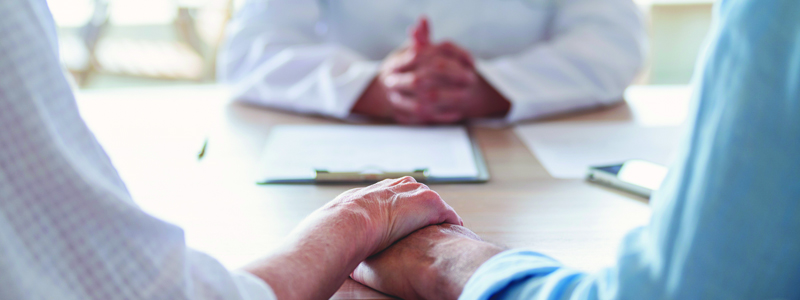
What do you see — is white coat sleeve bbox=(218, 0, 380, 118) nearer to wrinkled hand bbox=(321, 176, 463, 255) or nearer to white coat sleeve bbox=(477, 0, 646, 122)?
white coat sleeve bbox=(477, 0, 646, 122)

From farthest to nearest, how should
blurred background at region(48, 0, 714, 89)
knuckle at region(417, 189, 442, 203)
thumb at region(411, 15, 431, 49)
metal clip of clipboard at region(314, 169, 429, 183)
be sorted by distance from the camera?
blurred background at region(48, 0, 714, 89) → thumb at region(411, 15, 431, 49) → metal clip of clipboard at region(314, 169, 429, 183) → knuckle at region(417, 189, 442, 203)

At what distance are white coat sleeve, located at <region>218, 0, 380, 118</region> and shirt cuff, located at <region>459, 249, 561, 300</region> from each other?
0.58 metres

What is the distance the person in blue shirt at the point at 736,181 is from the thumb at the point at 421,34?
0.63 meters

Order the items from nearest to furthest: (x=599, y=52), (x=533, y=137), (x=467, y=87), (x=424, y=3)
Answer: (x=533, y=137) → (x=467, y=87) → (x=599, y=52) → (x=424, y=3)

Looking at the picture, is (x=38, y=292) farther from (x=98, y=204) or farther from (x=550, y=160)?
(x=550, y=160)

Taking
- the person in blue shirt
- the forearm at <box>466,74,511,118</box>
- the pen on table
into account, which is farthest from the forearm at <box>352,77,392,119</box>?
the person in blue shirt

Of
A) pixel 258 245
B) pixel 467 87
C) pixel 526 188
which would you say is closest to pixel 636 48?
pixel 467 87

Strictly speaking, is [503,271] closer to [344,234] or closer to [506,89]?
[344,234]

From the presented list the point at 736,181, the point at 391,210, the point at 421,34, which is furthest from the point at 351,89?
the point at 736,181

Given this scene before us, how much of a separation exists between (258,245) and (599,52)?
80 cm

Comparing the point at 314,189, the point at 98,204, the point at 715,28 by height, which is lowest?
the point at 314,189

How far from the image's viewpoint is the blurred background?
2.78 meters

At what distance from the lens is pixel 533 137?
0.80 metres

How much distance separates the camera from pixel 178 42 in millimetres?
3051
